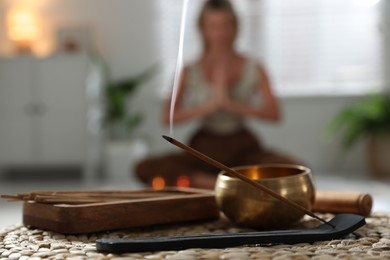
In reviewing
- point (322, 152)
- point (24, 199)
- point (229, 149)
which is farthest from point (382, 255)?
point (322, 152)

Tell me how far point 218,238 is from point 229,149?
179cm

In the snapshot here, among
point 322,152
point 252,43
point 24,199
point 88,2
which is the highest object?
point 88,2

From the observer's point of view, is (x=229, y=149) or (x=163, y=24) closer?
(x=229, y=149)

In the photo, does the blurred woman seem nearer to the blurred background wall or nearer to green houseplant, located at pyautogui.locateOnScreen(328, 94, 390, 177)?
green houseplant, located at pyautogui.locateOnScreen(328, 94, 390, 177)

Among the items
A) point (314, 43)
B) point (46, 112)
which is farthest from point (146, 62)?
→ point (314, 43)

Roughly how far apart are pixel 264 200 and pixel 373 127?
337cm

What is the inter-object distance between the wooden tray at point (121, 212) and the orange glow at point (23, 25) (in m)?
3.73

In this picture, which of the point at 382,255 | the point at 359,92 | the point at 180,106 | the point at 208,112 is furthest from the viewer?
the point at 359,92

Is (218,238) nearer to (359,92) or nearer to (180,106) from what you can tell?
(180,106)

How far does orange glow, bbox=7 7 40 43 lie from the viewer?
4456mm

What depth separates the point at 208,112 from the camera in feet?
8.33

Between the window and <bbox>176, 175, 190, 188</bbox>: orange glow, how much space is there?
7.62 ft

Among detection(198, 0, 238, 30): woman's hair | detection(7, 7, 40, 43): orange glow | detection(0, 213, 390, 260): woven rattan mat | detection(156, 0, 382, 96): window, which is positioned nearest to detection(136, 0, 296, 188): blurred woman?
detection(198, 0, 238, 30): woman's hair

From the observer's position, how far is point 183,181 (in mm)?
2381
